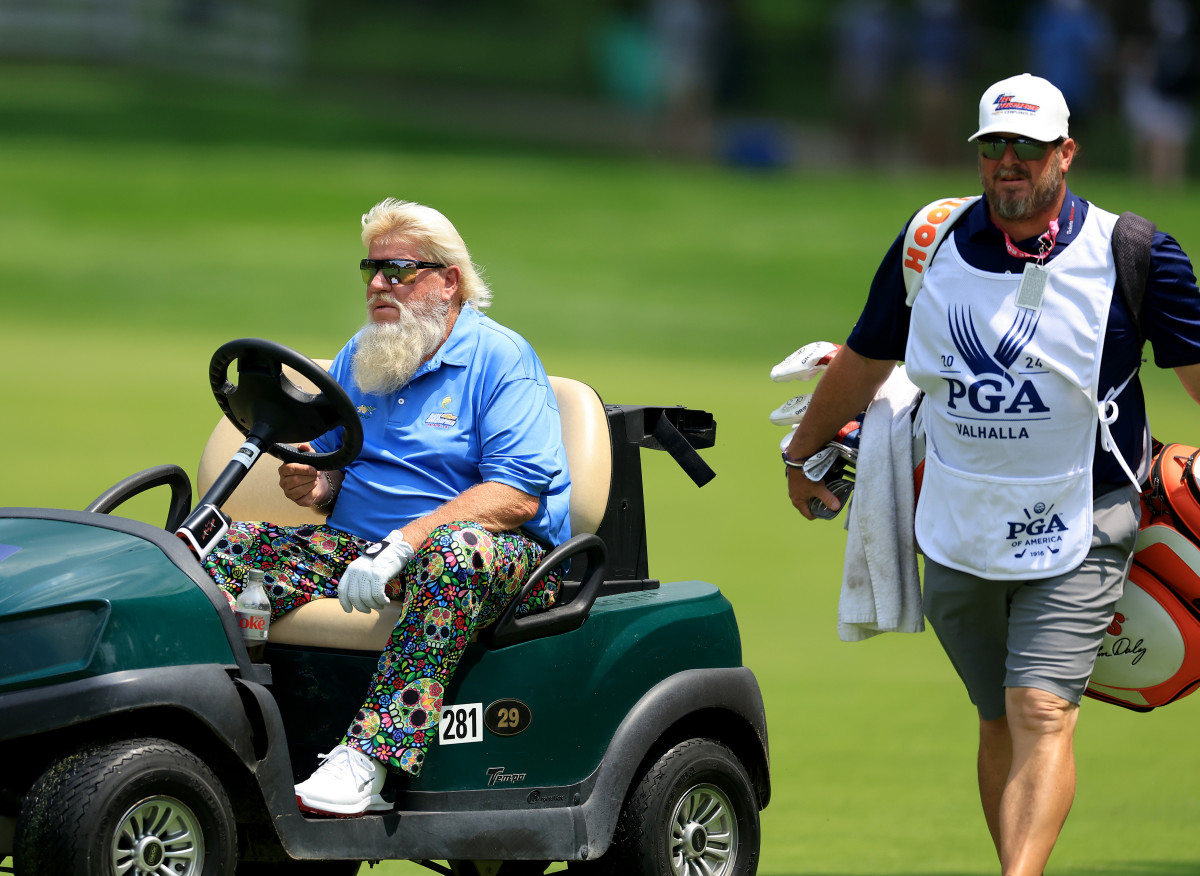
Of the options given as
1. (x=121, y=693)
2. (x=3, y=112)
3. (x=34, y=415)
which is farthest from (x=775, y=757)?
(x=3, y=112)

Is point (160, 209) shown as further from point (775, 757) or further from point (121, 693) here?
point (121, 693)

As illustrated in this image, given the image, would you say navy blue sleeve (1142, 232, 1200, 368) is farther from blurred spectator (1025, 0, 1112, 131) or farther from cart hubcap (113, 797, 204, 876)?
blurred spectator (1025, 0, 1112, 131)

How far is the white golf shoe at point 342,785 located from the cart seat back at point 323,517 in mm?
235

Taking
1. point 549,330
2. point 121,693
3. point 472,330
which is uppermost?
point 472,330

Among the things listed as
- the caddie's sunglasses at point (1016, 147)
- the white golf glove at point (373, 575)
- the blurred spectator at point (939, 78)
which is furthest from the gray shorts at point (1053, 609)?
the blurred spectator at point (939, 78)

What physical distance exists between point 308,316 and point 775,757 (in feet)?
36.2

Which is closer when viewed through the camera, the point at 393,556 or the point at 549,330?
the point at 393,556

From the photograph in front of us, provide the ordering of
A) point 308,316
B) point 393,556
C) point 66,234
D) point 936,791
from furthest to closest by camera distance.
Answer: point 66,234
point 308,316
point 936,791
point 393,556

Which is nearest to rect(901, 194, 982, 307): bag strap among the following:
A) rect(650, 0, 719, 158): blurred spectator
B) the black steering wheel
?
the black steering wheel

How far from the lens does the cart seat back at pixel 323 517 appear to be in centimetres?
352

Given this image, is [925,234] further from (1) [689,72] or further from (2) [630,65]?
(2) [630,65]

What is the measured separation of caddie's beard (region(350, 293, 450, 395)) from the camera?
3.88 metres

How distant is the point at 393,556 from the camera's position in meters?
3.44

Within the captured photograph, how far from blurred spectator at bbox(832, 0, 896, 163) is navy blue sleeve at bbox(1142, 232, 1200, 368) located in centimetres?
2082
